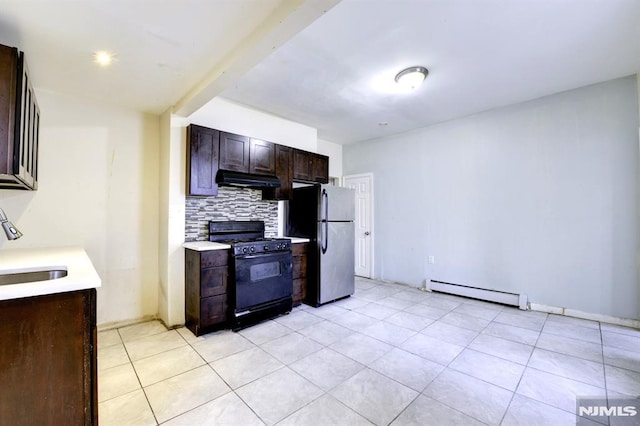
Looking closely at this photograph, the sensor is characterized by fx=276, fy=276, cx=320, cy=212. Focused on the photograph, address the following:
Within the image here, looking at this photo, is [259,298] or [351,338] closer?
[351,338]

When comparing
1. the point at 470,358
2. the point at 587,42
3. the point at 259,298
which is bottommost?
the point at 470,358

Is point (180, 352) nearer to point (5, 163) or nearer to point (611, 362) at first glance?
point (5, 163)

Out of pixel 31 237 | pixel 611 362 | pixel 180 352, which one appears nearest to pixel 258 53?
pixel 180 352

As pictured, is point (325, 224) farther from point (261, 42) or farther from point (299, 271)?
point (261, 42)

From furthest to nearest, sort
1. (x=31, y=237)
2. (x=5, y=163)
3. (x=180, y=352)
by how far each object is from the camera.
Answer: (x=31, y=237) < (x=180, y=352) < (x=5, y=163)

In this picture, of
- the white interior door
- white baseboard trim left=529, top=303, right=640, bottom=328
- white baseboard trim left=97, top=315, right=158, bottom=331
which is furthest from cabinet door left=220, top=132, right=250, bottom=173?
white baseboard trim left=529, top=303, right=640, bottom=328

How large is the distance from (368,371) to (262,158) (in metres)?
2.69

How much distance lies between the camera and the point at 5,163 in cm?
166

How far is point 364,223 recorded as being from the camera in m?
5.50

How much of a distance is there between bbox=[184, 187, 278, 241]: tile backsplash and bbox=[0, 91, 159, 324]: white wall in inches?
19.8

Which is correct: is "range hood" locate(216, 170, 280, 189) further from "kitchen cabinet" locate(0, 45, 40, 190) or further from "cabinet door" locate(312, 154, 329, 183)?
"kitchen cabinet" locate(0, 45, 40, 190)

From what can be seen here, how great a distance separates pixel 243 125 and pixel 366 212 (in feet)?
9.44

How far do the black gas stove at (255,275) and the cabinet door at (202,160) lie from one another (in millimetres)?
515

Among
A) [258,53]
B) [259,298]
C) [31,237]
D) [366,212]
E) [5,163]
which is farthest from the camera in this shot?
[366,212]
